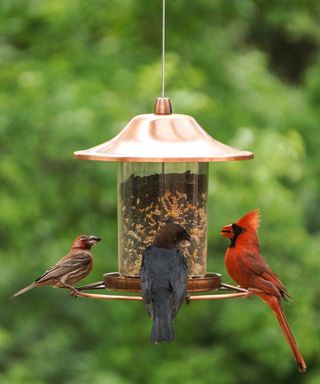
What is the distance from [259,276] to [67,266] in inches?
48.2

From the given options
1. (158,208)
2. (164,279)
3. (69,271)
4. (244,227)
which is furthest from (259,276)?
(69,271)

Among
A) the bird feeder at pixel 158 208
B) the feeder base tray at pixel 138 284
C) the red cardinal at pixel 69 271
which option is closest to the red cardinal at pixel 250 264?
the bird feeder at pixel 158 208

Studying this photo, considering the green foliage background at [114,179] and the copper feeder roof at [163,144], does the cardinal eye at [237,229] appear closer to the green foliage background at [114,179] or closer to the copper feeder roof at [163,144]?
the copper feeder roof at [163,144]

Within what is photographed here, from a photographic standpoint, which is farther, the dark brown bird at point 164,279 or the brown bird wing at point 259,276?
the brown bird wing at point 259,276

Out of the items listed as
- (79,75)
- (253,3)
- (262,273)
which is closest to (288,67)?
(253,3)

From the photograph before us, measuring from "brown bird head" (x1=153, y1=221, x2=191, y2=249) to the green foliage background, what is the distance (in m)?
4.55

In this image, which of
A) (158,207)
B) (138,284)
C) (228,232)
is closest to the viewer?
→ (138,284)

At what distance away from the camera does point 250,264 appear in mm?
8023

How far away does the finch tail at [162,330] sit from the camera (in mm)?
6871

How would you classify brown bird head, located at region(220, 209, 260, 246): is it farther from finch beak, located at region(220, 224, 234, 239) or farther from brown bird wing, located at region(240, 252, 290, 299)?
brown bird wing, located at region(240, 252, 290, 299)

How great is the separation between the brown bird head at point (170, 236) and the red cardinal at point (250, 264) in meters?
0.71

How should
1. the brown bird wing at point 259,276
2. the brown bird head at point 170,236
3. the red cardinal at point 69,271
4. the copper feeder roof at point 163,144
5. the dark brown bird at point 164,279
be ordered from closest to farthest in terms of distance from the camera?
the copper feeder roof at point 163,144, the dark brown bird at point 164,279, the brown bird head at point 170,236, the red cardinal at point 69,271, the brown bird wing at point 259,276

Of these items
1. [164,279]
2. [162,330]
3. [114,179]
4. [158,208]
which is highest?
[158,208]

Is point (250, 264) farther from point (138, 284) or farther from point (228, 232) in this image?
point (138, 284)
